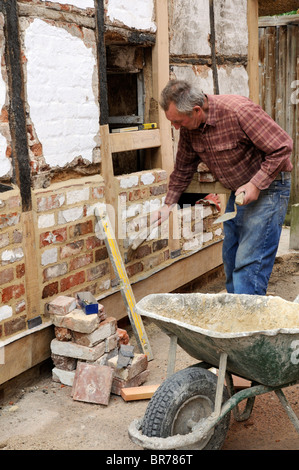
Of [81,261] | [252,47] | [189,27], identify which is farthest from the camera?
[252,47]

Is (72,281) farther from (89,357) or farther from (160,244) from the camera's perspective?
(160,244)

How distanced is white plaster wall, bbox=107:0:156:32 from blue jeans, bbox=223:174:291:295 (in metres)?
1.75

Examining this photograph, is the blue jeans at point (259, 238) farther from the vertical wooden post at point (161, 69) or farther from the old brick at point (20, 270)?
the old brick at point (20, 270)

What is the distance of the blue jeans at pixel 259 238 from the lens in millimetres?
3959

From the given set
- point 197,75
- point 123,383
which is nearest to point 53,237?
point 123,383

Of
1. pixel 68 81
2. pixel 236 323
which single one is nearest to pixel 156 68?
pixel 68 81

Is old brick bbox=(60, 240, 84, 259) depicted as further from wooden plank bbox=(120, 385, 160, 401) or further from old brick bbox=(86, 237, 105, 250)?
wooden plank bbox=(120, 385, 160, 401)

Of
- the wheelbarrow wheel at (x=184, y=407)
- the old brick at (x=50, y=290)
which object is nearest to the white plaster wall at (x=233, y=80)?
the old brick at (x=50, y=290)

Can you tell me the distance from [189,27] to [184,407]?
3.78 m

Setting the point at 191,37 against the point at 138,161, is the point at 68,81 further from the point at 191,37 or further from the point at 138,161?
the point at 191,37

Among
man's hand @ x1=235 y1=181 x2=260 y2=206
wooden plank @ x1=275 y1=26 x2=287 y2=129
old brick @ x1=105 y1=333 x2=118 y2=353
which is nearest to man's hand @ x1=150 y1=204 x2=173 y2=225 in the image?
man's hand @ x1=235 y1=181 x2=260 y2=206

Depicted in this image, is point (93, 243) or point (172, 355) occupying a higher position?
point (93, 243)

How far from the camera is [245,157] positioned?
400 centimetres

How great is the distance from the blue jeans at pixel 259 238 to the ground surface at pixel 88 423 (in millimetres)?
764
